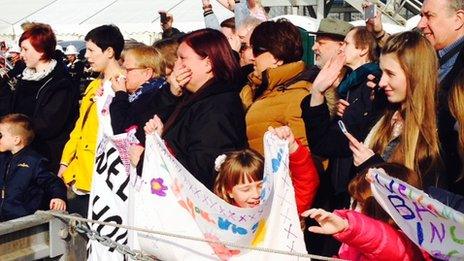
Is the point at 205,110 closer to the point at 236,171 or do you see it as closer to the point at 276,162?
the point at 236,171

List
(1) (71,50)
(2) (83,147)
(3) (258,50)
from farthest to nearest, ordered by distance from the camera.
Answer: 1. (1) (71,50)
2. (2) (83,147)
3. (3) (258,50)

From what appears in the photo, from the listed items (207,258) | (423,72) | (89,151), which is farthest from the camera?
(89,151)

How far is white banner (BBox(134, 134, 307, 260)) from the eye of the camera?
3.35 meters

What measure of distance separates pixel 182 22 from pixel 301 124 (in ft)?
53.7

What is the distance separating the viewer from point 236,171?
12.8ft

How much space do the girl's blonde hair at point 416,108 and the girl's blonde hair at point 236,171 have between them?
1.89 feet

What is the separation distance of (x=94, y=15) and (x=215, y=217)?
66.9 ft

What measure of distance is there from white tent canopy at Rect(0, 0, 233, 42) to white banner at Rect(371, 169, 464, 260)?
1751 cm

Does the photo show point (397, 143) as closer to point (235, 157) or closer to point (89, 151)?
point (235, 157)

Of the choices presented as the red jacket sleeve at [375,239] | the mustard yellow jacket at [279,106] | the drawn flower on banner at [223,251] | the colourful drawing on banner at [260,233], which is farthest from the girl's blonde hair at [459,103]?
the mustard yellow jacket at [279,106]

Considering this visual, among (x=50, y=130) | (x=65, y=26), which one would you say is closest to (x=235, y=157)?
(x=50, y=130)

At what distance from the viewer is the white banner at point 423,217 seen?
105 inches

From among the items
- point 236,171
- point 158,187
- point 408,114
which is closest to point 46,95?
point 236,171

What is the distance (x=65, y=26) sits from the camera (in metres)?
22.3
